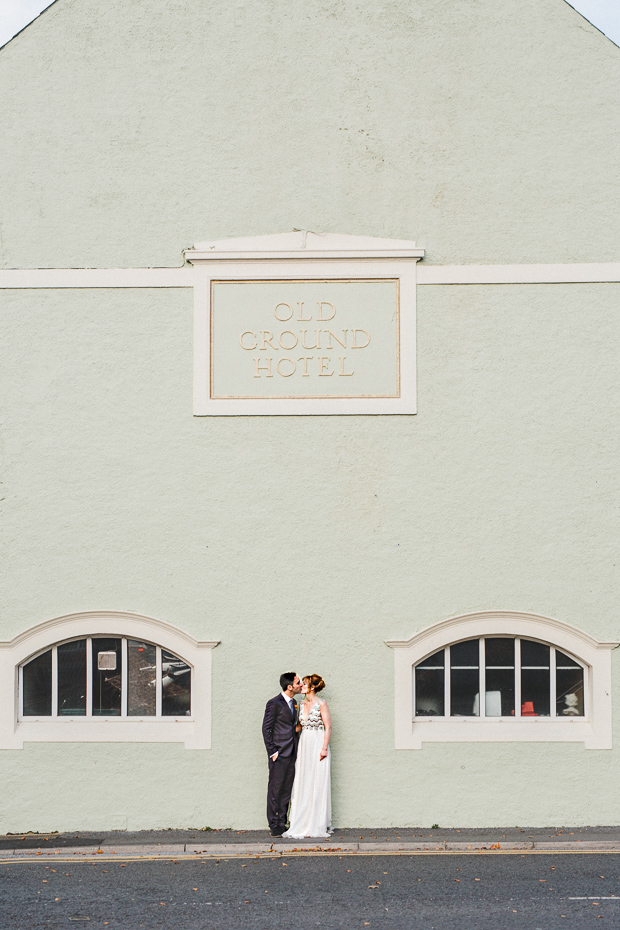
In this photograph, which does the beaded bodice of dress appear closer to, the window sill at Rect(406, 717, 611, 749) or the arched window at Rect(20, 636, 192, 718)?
the window sill at Rect(406, 717, 611, 749)

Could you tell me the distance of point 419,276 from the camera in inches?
405

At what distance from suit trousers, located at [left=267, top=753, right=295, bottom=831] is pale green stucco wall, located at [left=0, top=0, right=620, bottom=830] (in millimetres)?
330

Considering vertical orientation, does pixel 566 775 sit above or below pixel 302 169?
below

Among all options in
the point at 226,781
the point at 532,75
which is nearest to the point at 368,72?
the point at 532,75

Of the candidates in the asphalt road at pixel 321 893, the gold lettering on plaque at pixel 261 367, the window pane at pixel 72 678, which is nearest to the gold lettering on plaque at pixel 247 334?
the gold lettering on plaque at pixel 261 367

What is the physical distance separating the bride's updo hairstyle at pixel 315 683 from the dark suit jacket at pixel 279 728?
34cm

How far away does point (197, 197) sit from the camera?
34.2 ft

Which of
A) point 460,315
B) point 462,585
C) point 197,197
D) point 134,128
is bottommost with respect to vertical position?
point 462,585

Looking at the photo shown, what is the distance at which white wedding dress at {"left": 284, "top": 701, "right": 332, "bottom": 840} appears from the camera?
31.3ft

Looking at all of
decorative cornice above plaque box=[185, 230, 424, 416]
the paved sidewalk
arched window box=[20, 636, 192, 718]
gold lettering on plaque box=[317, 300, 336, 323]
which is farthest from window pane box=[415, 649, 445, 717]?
gold lettering on plaque box=[317, 300, 336, 323]

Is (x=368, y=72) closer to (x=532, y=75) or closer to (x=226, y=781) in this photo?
(x=532, y=75)

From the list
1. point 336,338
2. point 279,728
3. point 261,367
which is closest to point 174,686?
point 279,728

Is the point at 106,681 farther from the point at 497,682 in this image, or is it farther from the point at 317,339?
the point at 317,339

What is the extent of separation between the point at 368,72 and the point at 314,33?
0.79 metres
